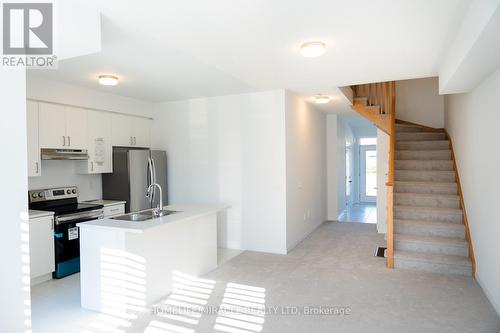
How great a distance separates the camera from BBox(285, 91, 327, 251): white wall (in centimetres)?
526

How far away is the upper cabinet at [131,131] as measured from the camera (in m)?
5.34

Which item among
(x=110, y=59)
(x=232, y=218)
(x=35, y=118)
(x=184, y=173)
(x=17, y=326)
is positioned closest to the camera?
(x=17, y=326)

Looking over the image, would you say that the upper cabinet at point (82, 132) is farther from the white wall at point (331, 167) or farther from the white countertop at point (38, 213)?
the white wall at point (331, 167)

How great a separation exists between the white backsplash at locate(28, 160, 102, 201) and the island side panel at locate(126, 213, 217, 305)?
6.97ft

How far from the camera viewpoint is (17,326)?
183 centimetres

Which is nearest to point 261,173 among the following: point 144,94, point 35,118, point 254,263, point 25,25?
point 254,263

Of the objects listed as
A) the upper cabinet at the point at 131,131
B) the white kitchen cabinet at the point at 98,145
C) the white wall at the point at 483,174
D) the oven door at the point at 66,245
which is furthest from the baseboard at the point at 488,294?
the upper cabinet at the point at 131,131

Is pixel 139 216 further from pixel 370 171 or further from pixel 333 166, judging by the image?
pixel 370 171

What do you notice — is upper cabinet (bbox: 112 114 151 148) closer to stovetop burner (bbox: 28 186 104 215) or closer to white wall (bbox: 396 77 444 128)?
stovetop burner (bbox: 28 186 104 215)

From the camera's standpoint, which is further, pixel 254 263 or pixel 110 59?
pixel 254 263

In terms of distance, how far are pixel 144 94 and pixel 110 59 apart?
1.84 metres

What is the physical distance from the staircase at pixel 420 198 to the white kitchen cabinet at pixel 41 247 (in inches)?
168

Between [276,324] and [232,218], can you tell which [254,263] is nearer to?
[232,218]

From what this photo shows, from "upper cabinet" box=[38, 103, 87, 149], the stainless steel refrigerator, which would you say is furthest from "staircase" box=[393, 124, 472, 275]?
"upper cabinet" box=[38, 103, 87, 149]
